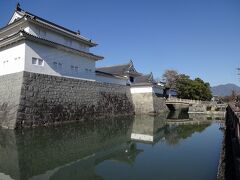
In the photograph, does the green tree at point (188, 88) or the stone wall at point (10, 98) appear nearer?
the stone wall at point (10, 98)

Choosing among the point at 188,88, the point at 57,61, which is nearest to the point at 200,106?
the point at 188,88

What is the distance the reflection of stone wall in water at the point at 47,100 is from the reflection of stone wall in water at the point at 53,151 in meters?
1.66

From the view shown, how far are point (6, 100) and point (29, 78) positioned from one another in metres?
1.94

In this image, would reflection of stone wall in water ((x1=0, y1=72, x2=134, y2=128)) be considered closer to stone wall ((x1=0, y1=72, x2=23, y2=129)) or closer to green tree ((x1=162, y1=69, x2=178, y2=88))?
stone wall ((x1=0, y1=72, x2=23, y2=129))

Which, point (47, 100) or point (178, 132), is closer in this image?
point (178, 132)

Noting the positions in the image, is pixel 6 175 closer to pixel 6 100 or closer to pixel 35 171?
pixel 35 171

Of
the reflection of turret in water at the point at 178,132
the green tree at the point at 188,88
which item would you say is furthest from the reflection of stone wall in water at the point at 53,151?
the green tree at the point at 188,88

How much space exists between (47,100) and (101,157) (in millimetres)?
7486

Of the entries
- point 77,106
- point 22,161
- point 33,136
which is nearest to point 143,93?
point 77,106

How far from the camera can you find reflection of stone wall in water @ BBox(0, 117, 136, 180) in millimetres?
5652

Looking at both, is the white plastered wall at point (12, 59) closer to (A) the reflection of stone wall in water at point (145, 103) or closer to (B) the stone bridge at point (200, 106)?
(A) the reflection of stone wall in water at point (145, 103)

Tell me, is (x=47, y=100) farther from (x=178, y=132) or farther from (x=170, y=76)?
(x=170, y=76)

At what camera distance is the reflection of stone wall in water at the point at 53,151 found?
5.65 m

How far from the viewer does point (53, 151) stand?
7.50m
